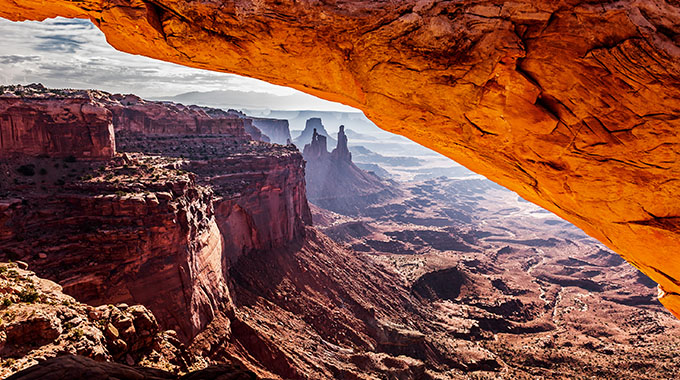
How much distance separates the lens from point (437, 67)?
702cm

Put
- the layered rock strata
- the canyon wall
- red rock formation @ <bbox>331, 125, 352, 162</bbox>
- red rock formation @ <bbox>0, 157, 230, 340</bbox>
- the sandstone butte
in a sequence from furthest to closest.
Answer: red rock formation @ <bbox>331, 125, 352, 162</bbox> → the layered rock strata → the canyon wall → red rock formation @ <bbox>0, 157, 230, 340</bbox> → the sandstone butte

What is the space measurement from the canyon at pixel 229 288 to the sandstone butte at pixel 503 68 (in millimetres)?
7595

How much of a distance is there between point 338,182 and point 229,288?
352 ft

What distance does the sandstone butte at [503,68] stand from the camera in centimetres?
596

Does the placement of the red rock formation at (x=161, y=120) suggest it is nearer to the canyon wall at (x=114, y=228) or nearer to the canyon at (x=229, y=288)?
the canyon at (x=229, y=288)

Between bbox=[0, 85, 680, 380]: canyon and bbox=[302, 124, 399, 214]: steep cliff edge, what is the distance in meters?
49.5

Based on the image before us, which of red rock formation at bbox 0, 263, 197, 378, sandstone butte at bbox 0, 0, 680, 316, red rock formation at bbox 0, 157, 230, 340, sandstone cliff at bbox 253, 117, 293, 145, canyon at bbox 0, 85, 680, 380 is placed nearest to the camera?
sandstone butte at bbox 0, 0, 680, 316

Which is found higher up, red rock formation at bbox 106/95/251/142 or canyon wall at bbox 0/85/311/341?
red rock formation at bbox 106/95/251/142

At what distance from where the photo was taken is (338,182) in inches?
5335

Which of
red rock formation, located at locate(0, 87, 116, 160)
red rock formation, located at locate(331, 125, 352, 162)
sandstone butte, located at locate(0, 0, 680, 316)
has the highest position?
sandstone butte, located at locate(0, 0, 680, 316)

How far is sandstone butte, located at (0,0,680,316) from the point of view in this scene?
596 centimetres

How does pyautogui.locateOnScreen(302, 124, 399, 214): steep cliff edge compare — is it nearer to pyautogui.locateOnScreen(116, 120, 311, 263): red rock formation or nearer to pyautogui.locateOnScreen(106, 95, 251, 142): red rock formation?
pyautogui.locateOnScreen(106, 95, 251, 142): red rock formation

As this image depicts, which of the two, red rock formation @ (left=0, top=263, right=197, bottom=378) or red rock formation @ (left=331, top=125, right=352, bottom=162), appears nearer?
red rock formation @ (left=0, top=263, right=197, bottom=378)

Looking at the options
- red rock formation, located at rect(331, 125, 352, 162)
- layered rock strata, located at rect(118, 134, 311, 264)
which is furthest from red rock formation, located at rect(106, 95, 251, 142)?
red rock formation, located at rect(331, 125, 352, 162)
